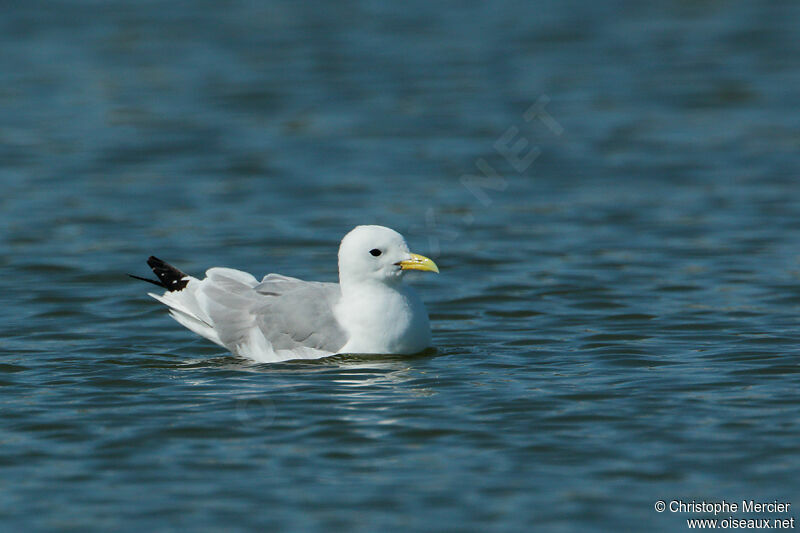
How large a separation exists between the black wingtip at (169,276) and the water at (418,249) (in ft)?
1.76

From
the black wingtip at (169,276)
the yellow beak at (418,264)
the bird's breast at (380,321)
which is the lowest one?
the bird's breast at (380,321)

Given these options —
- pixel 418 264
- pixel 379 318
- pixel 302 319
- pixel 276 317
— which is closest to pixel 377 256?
pixel 418 264

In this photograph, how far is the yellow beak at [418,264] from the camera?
35.4 feet

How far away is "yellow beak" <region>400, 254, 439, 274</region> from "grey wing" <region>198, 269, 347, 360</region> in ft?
2.16

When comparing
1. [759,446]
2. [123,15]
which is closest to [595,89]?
[123,15]

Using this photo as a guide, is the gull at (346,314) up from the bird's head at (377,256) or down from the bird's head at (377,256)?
down

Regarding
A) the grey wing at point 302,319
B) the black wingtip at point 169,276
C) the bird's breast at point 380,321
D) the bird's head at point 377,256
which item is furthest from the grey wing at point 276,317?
the bird's head at point 377,256

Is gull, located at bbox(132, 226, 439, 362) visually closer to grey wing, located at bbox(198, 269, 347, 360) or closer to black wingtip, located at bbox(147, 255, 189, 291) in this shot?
grey wing, located at bbox(198, 269, 347, 360)

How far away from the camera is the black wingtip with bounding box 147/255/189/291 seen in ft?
39.5

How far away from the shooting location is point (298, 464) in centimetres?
868

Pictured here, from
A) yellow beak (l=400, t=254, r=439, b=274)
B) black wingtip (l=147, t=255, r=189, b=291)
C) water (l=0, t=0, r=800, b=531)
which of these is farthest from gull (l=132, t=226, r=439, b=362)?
black wingtip (l=147, t=255, r=189, b=291)

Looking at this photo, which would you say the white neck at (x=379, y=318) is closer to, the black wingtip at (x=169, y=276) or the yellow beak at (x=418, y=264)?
the yellow beak at (x=418, y=264)

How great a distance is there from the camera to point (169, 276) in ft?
39.8

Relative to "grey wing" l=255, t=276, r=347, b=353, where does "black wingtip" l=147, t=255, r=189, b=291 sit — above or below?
above
